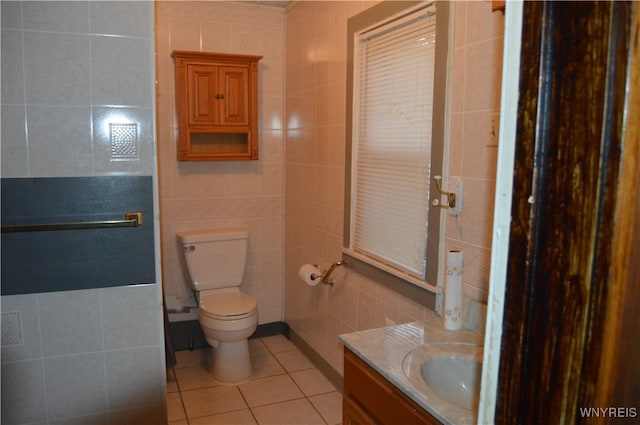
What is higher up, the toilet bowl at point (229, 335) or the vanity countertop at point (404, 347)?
the vanity countertop at point (404, 347)

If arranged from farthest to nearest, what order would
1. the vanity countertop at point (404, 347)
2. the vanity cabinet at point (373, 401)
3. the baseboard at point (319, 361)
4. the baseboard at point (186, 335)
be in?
the baseboard at point (186, 335)
the baseboard at point (319, 361)
the vanity cabinet at point (373, 401)
the vanity countertop at point (404, 347)

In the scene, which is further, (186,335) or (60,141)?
(186,335)

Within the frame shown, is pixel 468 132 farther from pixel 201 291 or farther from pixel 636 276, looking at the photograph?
pixel 201 291

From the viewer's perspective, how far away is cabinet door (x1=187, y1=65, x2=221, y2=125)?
3331 mm

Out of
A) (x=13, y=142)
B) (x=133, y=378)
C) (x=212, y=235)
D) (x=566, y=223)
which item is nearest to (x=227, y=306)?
(x=212, y=235)

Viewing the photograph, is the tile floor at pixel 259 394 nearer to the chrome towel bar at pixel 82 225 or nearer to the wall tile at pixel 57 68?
the chrome towel bar at pixel 82 225

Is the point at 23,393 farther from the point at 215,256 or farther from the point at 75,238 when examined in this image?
the point at 215,256

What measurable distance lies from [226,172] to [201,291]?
85 cm

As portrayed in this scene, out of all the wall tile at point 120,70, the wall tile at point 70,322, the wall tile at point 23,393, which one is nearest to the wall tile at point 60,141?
the wall tile at point 120,70

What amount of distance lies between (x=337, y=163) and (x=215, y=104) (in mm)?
1070

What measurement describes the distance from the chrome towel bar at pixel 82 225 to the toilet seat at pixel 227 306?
1271 mm

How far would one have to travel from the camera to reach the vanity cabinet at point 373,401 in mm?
1390

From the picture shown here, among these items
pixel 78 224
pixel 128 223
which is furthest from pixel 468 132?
pixel 78 224

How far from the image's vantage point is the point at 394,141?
91.0 inches
